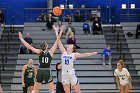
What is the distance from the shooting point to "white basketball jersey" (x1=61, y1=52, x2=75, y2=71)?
1090 cm

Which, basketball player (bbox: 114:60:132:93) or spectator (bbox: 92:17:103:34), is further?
spectator (bbox: 92:17:103:34)

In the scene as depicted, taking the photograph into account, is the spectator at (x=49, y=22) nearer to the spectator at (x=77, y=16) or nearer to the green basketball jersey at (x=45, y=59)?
the spectator at (x=77, y=16)

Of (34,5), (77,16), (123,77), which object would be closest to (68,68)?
(123,77)

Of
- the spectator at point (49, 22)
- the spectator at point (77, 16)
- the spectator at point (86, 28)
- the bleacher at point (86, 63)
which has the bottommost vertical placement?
the bleacher at point (86, 63)

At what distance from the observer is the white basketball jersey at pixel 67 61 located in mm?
10898

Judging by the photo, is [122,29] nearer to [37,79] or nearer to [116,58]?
[116,58]

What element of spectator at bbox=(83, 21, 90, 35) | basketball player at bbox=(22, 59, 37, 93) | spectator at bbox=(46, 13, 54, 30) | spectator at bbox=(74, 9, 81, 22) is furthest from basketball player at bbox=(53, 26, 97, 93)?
spectator at bbox=(74, 9, 81, 22)

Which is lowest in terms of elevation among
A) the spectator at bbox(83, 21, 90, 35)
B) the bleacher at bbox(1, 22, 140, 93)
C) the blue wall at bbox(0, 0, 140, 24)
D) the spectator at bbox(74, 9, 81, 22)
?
the bleacher at bbox(1, 22, 140, 93)

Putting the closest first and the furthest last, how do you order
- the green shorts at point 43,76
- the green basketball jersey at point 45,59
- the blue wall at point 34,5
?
the green basketball jersey at point 45,59, the green shorts at point 43,76, the blue wall at point 34,5

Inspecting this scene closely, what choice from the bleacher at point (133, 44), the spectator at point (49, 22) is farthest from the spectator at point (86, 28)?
the bleacher at point (133, 44)

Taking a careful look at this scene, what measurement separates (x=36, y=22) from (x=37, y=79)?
1514cm

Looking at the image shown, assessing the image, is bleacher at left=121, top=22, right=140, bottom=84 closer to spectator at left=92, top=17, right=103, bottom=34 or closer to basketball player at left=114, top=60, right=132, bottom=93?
spectator at left=92, top=17, right=103, bottom=34

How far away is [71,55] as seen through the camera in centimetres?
1091

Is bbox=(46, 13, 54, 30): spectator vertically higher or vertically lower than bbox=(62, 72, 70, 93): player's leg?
higher
